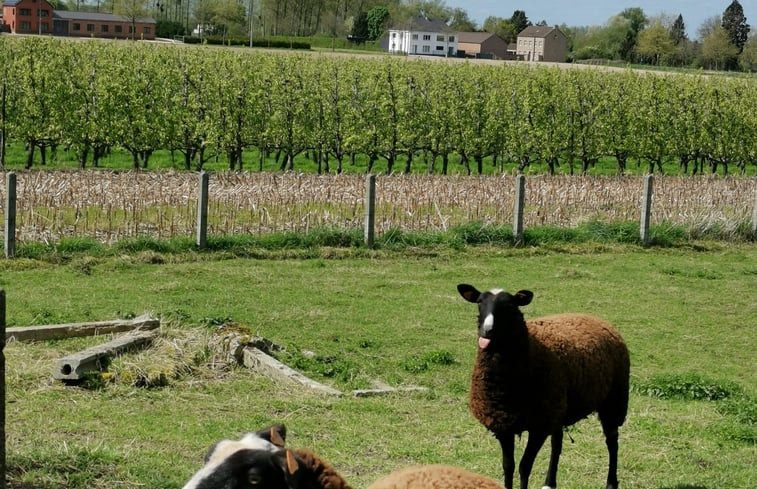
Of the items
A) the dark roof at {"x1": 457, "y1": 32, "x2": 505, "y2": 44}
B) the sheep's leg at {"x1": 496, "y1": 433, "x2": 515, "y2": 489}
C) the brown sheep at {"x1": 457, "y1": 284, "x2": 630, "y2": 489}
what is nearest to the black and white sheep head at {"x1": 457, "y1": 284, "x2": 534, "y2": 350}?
the brown sheep at {"x1": 457, "y1": 284, "x2": 630, "y2": 489}

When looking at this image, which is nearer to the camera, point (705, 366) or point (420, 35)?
point (705, 366)

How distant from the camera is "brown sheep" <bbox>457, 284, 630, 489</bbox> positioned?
8.45m

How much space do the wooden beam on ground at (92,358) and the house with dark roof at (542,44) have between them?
124419 mm

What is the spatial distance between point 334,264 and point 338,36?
5061 inches

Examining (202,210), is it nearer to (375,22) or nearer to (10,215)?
(10,215)

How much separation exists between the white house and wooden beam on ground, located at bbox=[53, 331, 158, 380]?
130252 mm

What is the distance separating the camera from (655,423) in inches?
417

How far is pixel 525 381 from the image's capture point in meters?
8.48

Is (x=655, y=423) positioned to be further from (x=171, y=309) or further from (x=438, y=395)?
(x=171, y=309)

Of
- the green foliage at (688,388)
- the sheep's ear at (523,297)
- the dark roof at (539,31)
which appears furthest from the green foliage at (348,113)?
the dark roof at (539,31)

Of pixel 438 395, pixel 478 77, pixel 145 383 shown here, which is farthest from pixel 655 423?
pixel 478 77

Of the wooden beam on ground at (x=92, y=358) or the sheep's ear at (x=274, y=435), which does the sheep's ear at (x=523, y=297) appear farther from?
the wooden beam on ground at (x=92, y=358)

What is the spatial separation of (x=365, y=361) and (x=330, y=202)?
340 inches

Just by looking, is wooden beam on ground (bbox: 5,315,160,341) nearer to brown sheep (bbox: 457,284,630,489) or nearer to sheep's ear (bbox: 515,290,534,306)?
brown sheep (bbox: 457,284,630,489)
